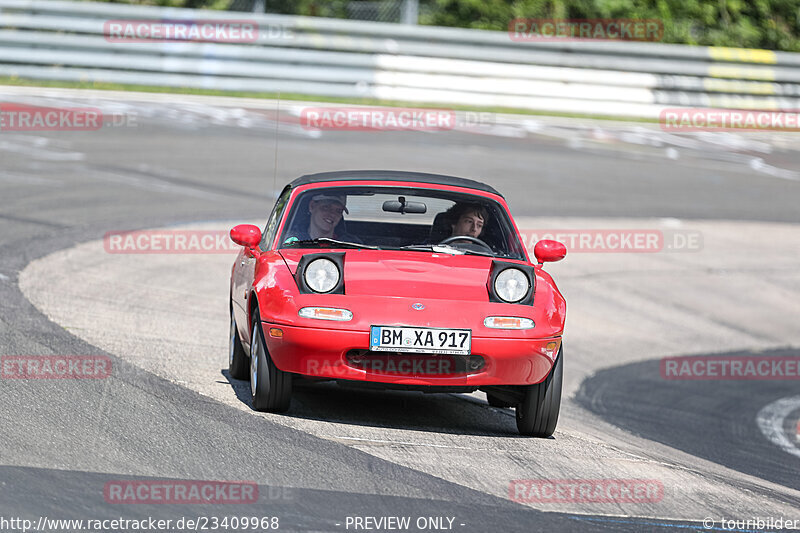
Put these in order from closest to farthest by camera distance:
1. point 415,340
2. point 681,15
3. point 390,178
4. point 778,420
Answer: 1. point 415,340
2. point 390,178
3. point 778,420
4. point 681,15

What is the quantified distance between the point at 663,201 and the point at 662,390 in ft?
27.0

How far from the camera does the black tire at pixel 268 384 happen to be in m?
6.36

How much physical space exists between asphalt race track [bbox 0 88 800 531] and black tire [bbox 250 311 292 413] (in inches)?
4.1

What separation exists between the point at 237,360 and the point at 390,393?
1.00 m

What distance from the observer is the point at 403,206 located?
24.0 feet

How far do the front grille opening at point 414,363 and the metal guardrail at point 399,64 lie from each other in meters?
16.2

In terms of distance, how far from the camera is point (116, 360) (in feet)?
24.3

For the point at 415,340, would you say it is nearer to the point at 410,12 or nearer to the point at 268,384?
the point at 268,384

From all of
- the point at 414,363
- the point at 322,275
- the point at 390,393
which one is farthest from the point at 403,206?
the point at 414,363

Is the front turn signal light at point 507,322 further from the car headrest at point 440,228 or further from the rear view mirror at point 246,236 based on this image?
the rear view mirror at point 246,236

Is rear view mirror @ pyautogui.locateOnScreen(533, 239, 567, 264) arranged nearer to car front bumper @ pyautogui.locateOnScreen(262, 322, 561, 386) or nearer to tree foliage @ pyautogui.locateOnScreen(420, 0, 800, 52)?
car front bumper @ pyautogui.locateOnScreen(262, 322, 561, 386)

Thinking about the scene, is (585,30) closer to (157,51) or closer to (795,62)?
(795,62)

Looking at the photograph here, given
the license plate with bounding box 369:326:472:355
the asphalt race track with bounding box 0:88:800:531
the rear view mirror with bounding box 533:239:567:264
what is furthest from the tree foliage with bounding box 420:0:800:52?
the license plate with bounding box 369:326:472:355

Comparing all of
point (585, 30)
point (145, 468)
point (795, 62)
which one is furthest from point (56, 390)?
point (585, 30)
